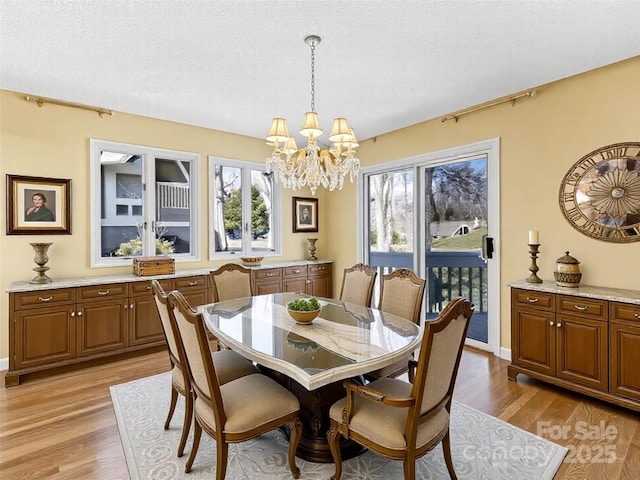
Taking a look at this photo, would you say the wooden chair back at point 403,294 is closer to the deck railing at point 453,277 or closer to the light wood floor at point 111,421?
Answer: the light wood floor at point 111,421

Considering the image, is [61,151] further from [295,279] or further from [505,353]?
[505,353]

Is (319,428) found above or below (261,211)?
below

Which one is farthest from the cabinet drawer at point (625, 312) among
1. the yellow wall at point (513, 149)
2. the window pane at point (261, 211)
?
the window pane at point (261, 211)

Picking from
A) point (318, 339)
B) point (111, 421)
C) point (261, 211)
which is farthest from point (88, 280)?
point (318, 339)

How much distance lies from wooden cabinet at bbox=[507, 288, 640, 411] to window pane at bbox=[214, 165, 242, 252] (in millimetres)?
3581

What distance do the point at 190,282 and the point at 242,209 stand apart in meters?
1.43

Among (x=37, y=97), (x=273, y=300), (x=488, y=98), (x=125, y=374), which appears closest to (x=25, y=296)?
(x=125, y=374)

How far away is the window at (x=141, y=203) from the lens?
4.00 m

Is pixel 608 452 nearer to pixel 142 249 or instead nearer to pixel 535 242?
pixel 535 242

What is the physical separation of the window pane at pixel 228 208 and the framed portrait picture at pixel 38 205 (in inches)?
67.7

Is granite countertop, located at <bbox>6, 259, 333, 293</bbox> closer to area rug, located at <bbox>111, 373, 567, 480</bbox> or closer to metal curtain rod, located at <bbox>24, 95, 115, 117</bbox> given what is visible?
area rug, located at <bbox>111, 373, 567, 480</bbox>

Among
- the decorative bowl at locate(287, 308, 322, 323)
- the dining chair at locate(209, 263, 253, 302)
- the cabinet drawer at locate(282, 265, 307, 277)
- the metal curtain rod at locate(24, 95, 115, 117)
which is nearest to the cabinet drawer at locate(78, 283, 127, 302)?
the dining chair at locate(209, 263, 253, 302)

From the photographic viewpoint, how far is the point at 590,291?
9.20 feet

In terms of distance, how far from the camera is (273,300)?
3158 mm
